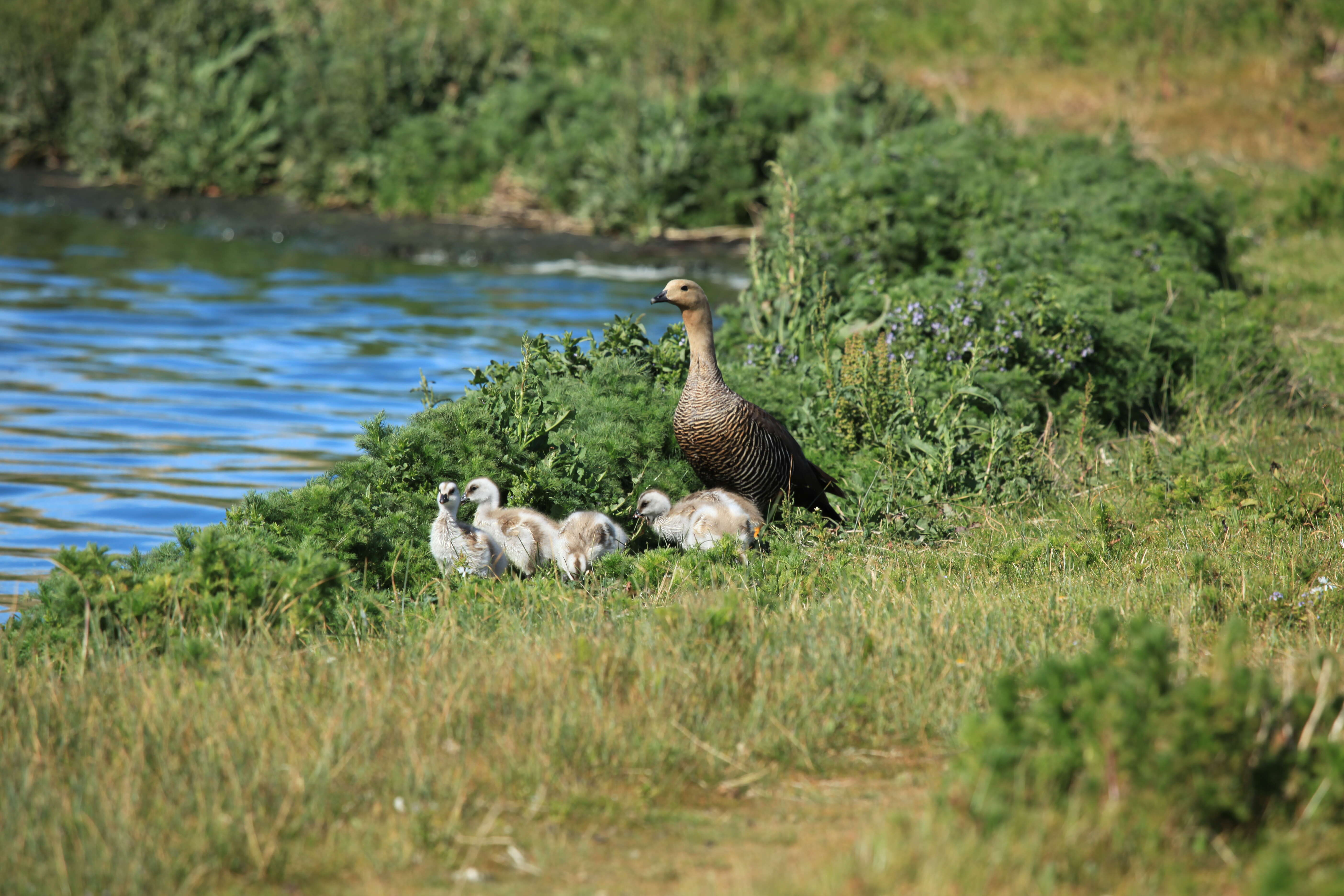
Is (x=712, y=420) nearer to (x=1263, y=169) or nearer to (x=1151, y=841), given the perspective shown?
A: (x=1151, y=841)

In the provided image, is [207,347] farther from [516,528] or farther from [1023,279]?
[516,528]

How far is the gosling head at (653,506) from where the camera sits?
727 centimetres

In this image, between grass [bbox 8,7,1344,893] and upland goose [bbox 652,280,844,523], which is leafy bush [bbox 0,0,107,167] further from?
grass [bbox 8,7,1344,893]

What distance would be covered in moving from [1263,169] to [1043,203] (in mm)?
9665

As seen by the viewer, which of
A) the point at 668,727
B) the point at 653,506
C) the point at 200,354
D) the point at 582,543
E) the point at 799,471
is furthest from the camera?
the point at 200,354

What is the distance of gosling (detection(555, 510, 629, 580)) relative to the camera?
659cm

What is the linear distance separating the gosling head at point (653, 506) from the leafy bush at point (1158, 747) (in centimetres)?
331

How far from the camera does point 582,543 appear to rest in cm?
662

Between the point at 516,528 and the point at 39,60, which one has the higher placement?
the point at 39,60

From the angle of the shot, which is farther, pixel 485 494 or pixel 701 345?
pixel 701 345

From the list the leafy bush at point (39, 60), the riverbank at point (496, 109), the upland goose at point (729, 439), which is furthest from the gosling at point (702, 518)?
the leafy bush at point (39, 60)

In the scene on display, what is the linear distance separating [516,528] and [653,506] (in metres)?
0.87

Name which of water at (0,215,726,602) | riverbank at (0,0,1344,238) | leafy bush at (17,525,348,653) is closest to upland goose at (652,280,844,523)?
leafy bush at (17,525,348,653)

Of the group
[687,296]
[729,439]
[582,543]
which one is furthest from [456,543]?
[687,296]
